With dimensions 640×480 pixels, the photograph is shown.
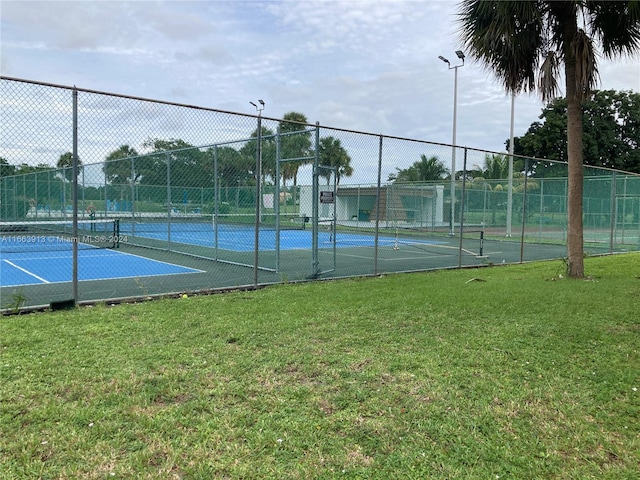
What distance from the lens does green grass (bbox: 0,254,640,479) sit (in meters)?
2.66

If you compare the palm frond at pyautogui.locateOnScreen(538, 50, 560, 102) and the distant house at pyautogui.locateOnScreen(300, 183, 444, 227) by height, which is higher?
the palm frond at pyautogui.locateOnScreen(538, 50, 560, 102)

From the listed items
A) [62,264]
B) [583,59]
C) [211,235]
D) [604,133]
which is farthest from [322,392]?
[604,133]

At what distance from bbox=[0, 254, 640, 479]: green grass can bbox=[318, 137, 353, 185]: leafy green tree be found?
400 cm

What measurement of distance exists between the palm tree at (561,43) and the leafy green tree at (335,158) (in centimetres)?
312

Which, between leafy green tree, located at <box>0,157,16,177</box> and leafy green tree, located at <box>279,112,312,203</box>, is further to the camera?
leafy green tree, located at <box>279,112,312,203</box>

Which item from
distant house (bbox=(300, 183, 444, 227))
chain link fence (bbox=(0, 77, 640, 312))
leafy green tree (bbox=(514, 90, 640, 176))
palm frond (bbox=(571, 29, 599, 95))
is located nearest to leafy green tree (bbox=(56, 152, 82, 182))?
chain link fence (bbox=(0, 77, 640, 312))

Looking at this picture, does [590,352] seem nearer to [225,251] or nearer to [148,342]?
[148,342]

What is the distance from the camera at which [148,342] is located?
4648mm

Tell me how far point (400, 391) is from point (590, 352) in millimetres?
2148

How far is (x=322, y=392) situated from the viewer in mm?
3549

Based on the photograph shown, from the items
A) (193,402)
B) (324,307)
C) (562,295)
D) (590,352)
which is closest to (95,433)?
(193,402)

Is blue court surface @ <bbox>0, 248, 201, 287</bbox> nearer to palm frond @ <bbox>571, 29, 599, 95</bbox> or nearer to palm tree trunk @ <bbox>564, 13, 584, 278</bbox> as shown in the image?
palm tree trunk @ <bbox>564, 13, 584, 278</bbox>

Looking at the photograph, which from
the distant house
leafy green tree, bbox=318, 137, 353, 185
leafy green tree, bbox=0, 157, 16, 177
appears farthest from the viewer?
the distant house

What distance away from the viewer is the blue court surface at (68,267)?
946cm
